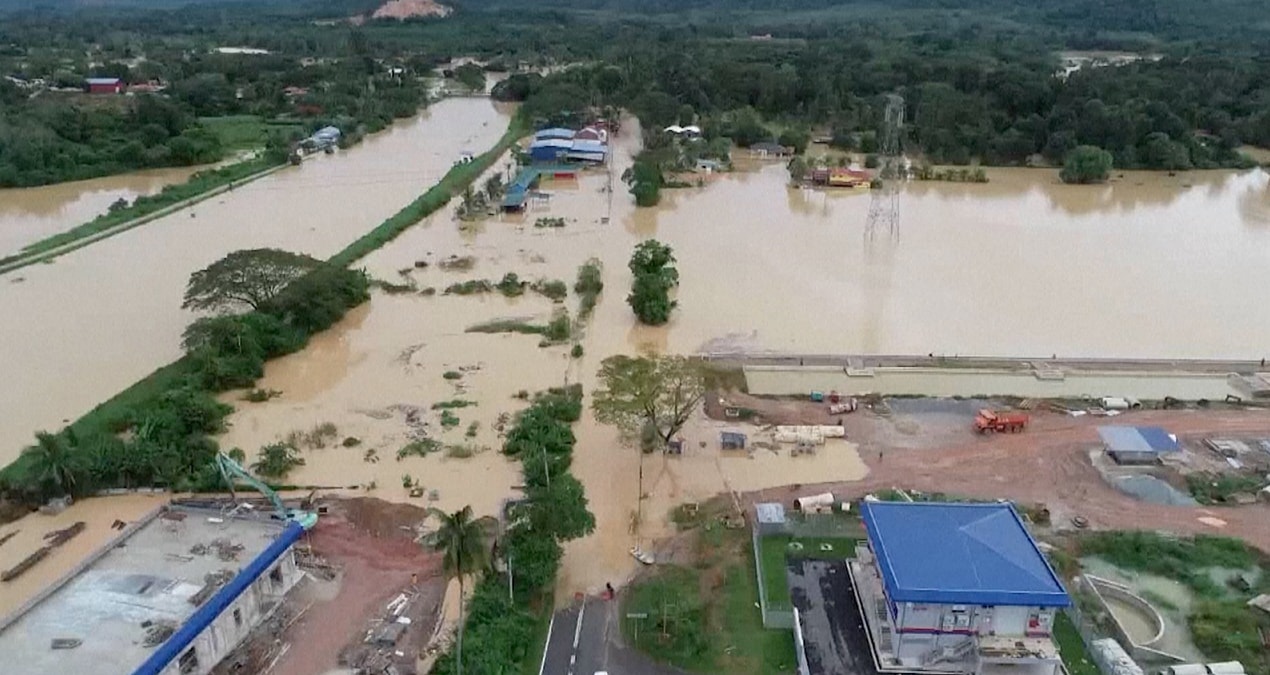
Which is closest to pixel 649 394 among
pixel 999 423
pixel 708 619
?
pixel 708 619

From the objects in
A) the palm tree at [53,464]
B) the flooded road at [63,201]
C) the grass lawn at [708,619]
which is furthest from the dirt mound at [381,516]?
the flooded road at [63,201]

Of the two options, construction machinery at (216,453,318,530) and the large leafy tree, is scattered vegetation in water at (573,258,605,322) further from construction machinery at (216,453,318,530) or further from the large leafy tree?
construction machinery at (216,453,318,530)

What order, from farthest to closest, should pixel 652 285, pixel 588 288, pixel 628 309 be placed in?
1. pixel 588 288
2. pixel 628 309
3. pixel 652 285

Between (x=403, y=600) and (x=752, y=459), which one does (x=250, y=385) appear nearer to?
(x=403, y=600)

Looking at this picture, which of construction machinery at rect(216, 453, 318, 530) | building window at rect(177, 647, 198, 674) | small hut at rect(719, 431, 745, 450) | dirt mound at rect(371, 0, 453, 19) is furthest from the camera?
dirt mound at rect(371, 0, 453, 19)

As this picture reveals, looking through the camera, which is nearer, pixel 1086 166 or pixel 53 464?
pixel 53 464

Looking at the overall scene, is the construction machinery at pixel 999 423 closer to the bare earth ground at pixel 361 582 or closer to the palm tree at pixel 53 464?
the bare earth ground at pixel 361 582

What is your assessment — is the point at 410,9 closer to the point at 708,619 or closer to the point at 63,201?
the point at 63,201

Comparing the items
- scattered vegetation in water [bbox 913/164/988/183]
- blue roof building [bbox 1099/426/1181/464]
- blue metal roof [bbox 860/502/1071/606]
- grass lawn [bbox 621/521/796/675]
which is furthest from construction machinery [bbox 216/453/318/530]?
scattered vegetation in water [bbox 913/164/988/183]

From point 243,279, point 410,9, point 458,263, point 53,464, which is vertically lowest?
point 53,464
